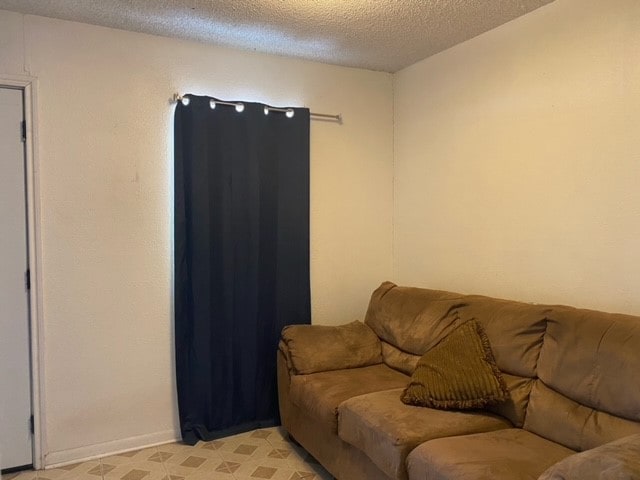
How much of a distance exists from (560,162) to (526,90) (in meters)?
0.46

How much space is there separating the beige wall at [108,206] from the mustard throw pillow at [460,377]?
5.24 feet

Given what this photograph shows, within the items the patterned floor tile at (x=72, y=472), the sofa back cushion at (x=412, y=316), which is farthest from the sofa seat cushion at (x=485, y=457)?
the patterned floor tile at (x=72, y=472)

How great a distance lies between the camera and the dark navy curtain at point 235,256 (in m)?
3.10

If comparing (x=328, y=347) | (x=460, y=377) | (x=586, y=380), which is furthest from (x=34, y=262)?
(x=586, y=380)

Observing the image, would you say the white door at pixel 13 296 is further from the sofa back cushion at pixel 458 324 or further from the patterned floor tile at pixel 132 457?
the sofa back cushion at pixel 458 324

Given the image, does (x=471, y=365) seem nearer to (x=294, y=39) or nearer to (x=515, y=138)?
(x=515, y=138)

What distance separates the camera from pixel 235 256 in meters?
3.22

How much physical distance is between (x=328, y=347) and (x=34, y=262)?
169 cm

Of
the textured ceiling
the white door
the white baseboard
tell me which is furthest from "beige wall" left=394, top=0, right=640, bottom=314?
the white door

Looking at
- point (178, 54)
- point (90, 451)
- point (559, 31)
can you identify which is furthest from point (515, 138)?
point (90, 451)

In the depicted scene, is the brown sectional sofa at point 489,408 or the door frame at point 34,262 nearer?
the brown sectional sofa at point 489,408

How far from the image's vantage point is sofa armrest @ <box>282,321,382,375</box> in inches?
116

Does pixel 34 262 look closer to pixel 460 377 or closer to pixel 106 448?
pixel 106 448

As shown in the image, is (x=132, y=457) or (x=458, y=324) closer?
(x=458, y=324)
